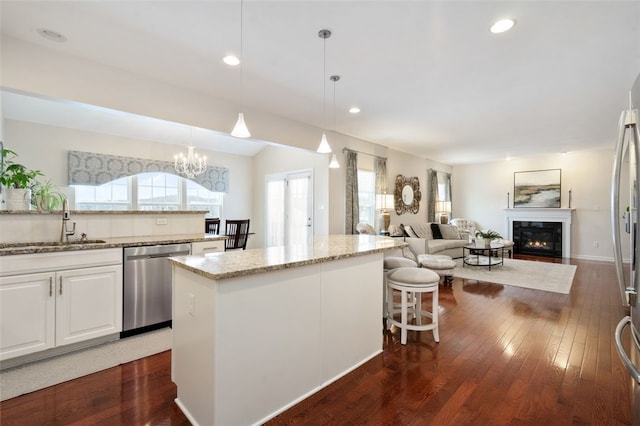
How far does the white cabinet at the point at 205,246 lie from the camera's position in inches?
129

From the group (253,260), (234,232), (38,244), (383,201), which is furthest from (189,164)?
(253,260)

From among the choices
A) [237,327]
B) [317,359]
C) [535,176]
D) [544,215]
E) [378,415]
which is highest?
[535,176]

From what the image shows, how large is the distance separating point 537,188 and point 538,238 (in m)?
1.33

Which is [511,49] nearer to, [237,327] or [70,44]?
[237,327]

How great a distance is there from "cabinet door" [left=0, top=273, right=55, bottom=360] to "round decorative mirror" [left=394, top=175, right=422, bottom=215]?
616 cm

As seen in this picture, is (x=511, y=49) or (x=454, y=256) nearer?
(x=511, y=49)

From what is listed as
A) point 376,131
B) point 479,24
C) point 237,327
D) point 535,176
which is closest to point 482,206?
point 535,176

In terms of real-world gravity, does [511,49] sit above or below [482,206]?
above

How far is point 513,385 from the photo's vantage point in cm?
214

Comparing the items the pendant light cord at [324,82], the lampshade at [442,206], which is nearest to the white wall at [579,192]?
the lampshade at [442,206]

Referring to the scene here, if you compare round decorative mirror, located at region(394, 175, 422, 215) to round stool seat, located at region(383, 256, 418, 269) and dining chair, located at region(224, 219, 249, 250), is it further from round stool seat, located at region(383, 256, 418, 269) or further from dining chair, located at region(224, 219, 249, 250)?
round stool seat, located at region(383, 256, 418, 269)

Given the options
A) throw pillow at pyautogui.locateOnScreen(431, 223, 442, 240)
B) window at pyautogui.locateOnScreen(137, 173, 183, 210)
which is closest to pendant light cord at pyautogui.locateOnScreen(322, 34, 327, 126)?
window at pyautogui.locateOnScreen(137, 173, 183, 210)

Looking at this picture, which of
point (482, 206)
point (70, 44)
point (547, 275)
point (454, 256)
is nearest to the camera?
point (70, 44)

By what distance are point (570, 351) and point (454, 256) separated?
397 centimetres
